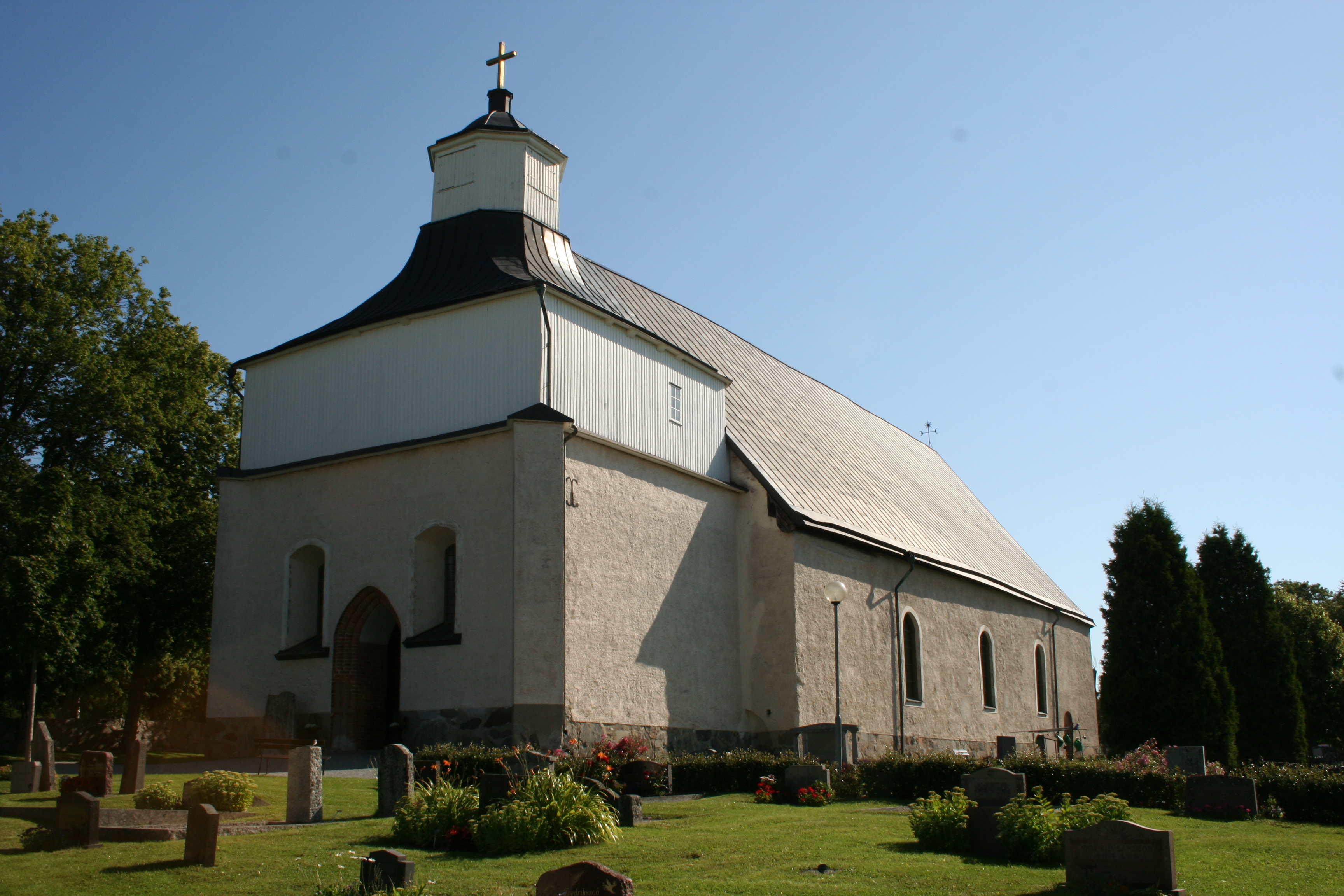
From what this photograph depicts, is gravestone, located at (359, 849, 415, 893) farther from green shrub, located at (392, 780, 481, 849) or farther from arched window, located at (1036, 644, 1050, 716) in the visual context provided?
arched window, located at (1036, 644, 1050, 716)

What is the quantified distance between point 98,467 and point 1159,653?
25876mm

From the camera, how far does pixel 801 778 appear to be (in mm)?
15422

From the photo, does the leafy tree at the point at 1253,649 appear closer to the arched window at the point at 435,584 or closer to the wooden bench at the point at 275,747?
the arched window at the point at 435,584

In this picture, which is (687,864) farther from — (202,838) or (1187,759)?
(1187,759)

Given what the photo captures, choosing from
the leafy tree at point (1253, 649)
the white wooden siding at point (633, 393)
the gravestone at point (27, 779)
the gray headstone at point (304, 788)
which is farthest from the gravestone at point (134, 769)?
the leafy tree at point (1253, 649)

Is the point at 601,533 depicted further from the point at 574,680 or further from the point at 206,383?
the point at 206,383

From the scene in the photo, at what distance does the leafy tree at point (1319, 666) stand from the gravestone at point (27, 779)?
130 feet

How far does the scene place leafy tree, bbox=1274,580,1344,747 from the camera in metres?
41.5

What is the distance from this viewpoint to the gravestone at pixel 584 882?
728cm

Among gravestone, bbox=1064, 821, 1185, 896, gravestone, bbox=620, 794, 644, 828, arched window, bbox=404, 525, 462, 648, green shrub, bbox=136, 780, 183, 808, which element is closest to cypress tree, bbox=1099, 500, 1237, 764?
arched window, bbox=404, 525, 462, 648

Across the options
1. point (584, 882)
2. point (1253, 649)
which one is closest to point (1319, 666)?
point (1253, 649)

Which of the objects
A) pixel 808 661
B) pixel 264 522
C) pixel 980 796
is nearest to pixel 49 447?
pixel 264 522

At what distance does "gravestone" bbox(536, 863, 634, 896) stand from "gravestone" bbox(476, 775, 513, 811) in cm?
383

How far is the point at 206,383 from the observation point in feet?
98.9
